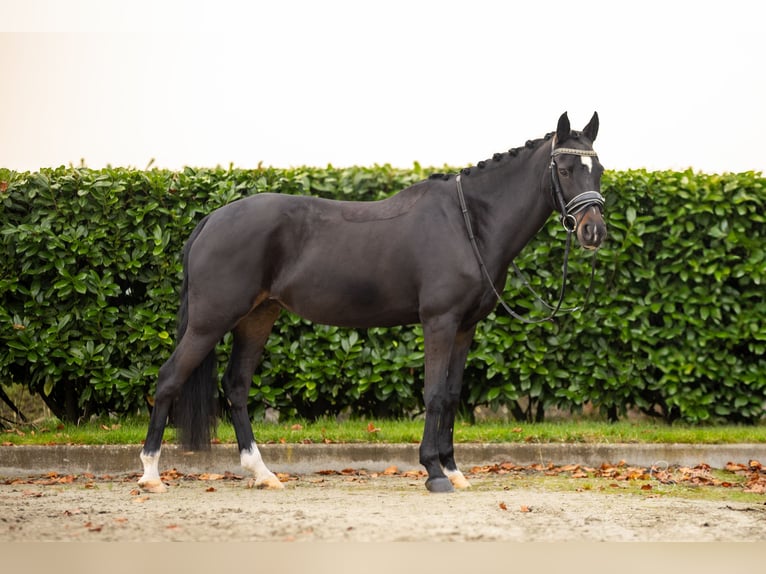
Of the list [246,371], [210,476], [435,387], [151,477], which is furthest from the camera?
[210,476]

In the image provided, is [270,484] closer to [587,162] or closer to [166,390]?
[166,390]

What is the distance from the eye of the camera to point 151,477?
6.83 metres

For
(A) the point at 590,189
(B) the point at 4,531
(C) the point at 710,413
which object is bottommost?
(B) the point at 4,531

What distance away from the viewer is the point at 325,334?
29.8 feet

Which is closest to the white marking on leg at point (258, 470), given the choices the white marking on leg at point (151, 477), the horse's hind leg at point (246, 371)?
the horse's hind leg at point (246, 371)

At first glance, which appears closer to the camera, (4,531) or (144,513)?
(4,531)

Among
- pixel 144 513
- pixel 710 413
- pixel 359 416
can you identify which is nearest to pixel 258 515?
pixel 144 513

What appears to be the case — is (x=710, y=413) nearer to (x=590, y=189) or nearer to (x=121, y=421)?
(x=590, y=189)

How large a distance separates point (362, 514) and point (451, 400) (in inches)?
65.1

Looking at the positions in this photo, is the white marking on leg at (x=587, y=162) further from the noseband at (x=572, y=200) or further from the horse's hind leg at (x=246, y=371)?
the horse's hind leg at (x=246, y=371)

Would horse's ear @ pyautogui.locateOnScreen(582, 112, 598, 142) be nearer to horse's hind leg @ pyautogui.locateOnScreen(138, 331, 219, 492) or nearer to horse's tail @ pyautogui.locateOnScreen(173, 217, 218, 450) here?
horse's hind leg @ pyautogui.locateOnScreen(138, 331, 219, 492)

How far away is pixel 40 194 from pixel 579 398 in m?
5.91

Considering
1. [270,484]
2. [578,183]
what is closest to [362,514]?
[270,484]

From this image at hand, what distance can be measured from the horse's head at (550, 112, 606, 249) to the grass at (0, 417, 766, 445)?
8.28ft
